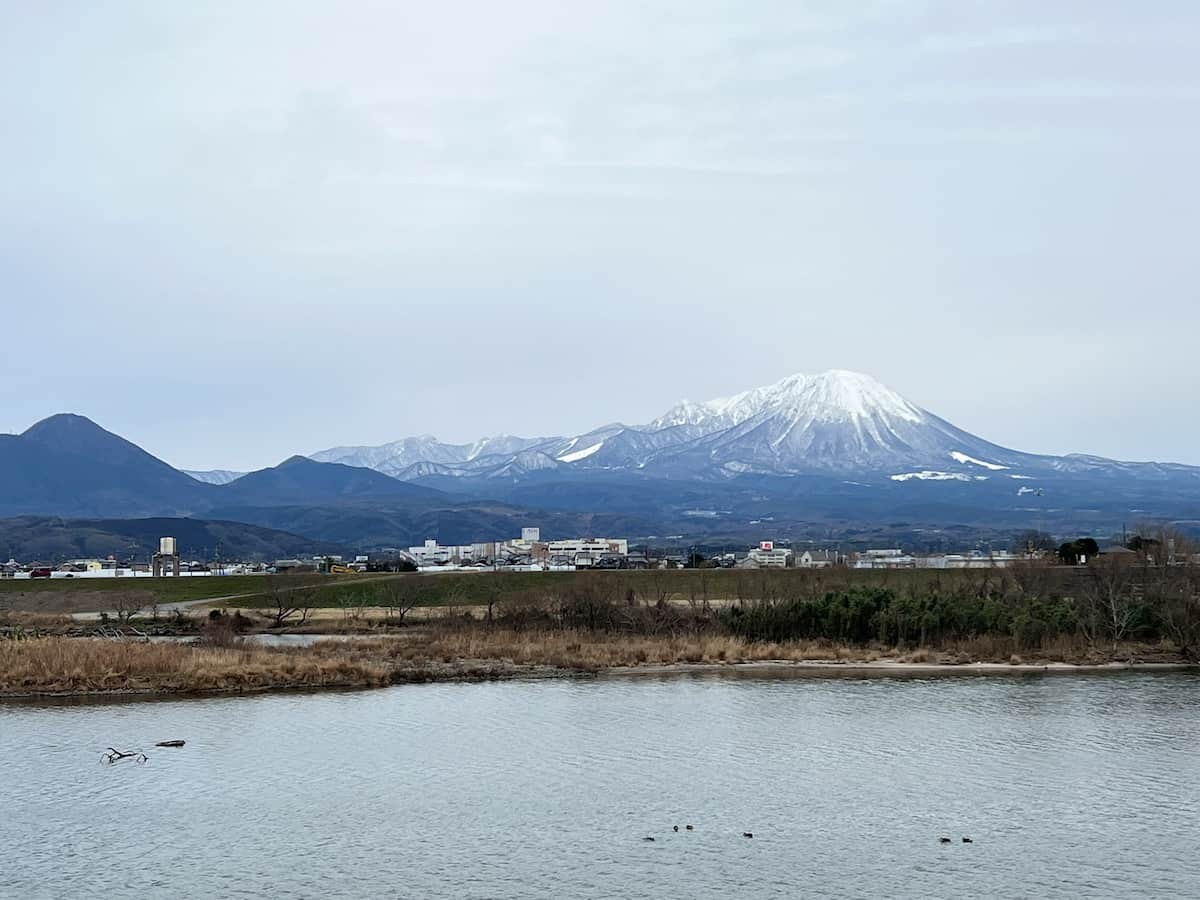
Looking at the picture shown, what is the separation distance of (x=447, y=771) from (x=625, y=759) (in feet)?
16.0

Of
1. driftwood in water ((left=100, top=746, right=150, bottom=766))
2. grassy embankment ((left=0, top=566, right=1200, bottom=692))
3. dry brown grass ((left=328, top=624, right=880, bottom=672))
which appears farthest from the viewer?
dry brown grass ((left=328, top=624, right=880, bottom=672))

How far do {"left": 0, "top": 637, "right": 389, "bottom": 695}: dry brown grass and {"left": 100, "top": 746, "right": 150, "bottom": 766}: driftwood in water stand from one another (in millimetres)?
13190

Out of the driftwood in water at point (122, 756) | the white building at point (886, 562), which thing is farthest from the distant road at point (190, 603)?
the driftwood in water at point (122, 756)

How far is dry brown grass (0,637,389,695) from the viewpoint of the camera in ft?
159

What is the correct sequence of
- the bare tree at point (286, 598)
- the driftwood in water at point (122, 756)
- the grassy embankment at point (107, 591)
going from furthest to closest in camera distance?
the grassy embankment at point (107, 591)
the bare tree at point (286, 598)
the driftwood in water at point (122, 756)

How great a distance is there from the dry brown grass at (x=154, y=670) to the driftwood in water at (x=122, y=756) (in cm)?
1319

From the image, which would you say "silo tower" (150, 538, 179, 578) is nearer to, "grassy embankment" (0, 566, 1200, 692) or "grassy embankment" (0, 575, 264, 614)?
"grassy embankment" (0, 575, 264, 614)

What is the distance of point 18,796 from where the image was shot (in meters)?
30.5

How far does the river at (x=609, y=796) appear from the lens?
23656mm

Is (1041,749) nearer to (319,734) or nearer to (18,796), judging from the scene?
(319,734)

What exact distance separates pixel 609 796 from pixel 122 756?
551 inches

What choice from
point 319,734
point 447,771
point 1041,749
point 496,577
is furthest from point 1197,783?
point 496,577

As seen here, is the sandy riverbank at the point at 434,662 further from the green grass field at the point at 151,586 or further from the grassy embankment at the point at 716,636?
the green grass field at the point at 151,586

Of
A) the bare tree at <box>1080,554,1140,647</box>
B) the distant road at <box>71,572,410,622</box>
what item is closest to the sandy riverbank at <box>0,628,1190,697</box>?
the bare tree at <box>1080,554,1140,647</box>
